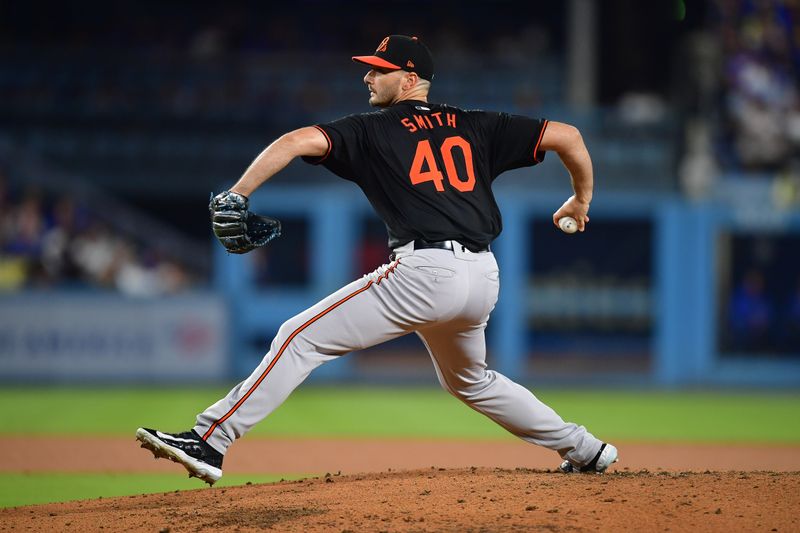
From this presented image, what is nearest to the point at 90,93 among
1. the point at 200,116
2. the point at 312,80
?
the point at 200,116

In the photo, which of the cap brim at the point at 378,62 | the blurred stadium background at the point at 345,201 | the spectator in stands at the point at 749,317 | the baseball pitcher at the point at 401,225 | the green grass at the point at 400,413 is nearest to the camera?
the baseball pitcher at the point at 401,225

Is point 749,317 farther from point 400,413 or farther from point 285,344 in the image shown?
point 285,344

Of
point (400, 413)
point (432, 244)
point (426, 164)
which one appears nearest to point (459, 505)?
point (432, 244)

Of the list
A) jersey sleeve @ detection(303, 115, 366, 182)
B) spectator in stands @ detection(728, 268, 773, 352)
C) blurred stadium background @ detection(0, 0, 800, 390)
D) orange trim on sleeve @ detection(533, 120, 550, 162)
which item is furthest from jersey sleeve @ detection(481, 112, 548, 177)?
spectator in stands @ detection(728, 268, 773, 352)

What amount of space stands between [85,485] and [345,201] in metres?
7.55

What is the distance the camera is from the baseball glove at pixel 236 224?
399 cm

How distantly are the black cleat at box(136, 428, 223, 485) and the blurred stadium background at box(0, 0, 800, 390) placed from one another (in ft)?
26.8

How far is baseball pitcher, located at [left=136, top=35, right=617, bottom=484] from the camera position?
4.05 meters

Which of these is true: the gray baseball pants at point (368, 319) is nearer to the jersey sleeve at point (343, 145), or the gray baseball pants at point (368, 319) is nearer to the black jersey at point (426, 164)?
the black jersey at point (426, 164)

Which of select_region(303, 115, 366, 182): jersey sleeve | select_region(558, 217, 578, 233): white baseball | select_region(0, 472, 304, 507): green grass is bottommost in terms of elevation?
select_region(0, 472, 304, 507): green grass

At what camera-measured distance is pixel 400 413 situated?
974cm

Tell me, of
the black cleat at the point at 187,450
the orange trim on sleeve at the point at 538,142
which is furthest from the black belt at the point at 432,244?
the black cleat at the point at 187,450

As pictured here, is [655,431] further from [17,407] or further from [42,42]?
[42,42]

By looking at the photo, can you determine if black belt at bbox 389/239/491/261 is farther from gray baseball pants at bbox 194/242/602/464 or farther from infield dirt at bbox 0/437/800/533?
infield dirt at bbox 0/437/800/533
